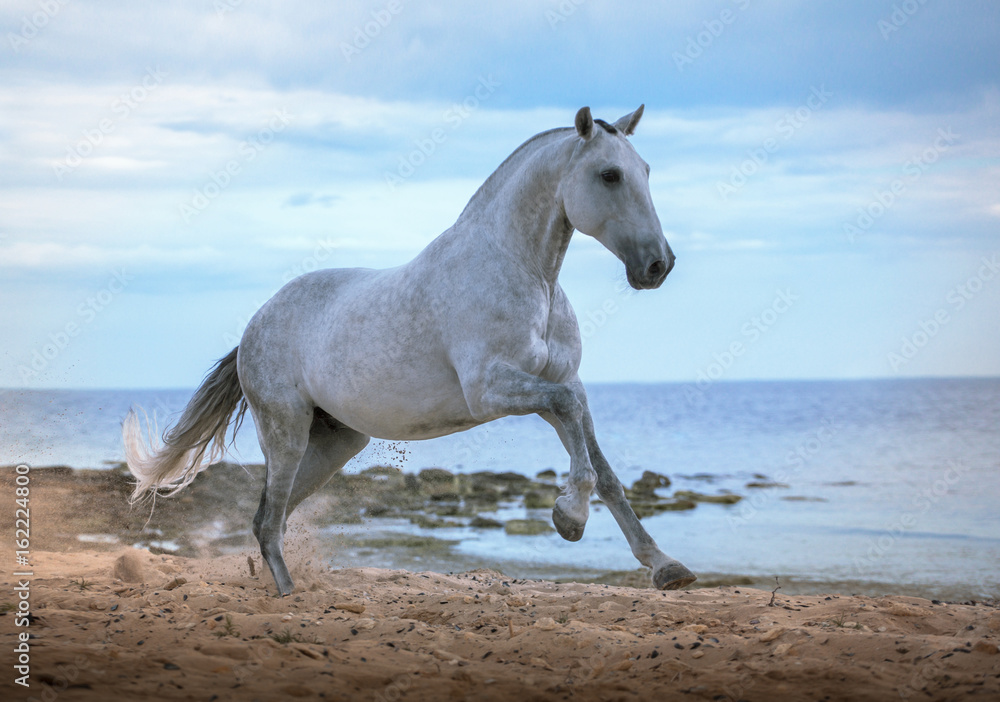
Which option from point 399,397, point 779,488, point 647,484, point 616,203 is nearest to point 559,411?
point 616,203

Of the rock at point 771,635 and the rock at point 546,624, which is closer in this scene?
the rock at point 771,635

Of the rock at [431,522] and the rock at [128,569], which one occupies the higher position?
the rock at [431,522]

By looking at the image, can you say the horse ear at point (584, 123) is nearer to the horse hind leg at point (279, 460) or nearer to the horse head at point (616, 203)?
the horse head at point (616, 203)

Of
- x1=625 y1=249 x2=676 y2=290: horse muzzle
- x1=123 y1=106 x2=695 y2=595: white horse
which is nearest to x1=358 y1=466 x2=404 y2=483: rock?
x1=123 y1=106 x2=695 y2=595: white horse

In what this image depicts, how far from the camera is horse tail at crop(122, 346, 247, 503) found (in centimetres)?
670

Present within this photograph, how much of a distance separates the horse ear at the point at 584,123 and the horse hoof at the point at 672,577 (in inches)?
90.4

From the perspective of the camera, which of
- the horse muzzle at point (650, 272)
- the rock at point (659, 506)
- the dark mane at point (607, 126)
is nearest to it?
the horse muzzle at point (650, 272)

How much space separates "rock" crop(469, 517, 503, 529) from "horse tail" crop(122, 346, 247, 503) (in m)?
6.51

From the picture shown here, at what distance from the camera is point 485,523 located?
1305cm

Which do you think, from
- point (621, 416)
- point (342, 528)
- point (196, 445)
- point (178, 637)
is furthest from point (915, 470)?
point (621, 416)

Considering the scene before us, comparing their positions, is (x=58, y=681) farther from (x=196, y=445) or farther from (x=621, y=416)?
(x=621, y=416)

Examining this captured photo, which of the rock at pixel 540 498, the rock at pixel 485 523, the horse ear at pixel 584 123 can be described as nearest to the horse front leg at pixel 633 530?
the horse ear at pixel 584 123

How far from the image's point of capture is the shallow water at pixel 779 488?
9.14 meters

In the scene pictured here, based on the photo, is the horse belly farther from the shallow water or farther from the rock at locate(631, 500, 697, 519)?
the rock at locate(631, 500, 697, 519)
